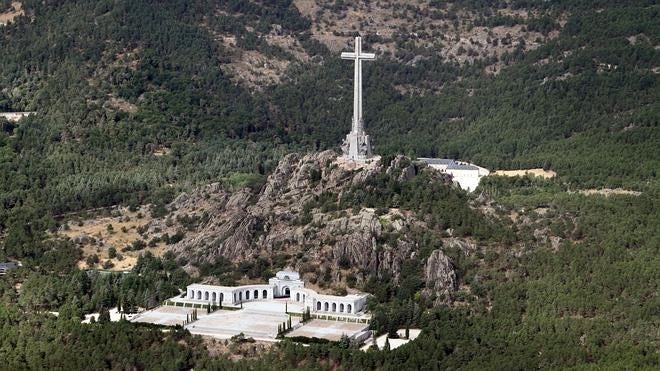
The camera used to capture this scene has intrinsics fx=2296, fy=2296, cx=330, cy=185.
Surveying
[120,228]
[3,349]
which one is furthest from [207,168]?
[3,349]

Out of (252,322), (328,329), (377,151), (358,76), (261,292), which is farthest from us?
(377,151)

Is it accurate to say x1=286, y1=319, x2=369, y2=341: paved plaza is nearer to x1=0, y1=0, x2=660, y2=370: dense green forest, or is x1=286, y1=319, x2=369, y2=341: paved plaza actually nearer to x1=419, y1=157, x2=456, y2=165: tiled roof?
x1=0, y1=0, x2=660, y2=370: dense green forest

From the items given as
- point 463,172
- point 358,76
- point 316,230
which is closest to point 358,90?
point 358,76

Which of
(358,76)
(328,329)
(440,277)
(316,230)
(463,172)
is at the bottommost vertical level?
(328,329)

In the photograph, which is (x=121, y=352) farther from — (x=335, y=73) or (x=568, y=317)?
(x=335, y=73)

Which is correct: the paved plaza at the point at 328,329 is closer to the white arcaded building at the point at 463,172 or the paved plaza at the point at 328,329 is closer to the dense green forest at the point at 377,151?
the dense green forest at the point at 377,151

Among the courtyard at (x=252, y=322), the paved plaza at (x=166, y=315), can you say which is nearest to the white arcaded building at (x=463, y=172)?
the courtyard at (x=252, y=322)

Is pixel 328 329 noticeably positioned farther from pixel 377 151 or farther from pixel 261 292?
pixel 377 151
